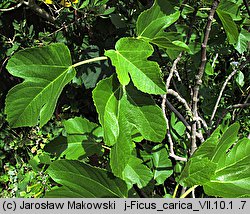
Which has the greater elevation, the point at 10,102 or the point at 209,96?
the point at 10,102

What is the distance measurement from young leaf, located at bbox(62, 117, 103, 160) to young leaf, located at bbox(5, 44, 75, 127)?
247 mm

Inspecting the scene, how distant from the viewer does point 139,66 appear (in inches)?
29.8

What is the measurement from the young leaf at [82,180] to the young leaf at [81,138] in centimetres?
19

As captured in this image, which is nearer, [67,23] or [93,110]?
[67,23]

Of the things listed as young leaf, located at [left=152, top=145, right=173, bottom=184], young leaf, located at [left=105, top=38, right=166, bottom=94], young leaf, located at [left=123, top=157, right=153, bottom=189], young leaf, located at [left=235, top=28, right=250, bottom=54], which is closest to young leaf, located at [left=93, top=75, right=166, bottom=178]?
young leaf, located at [left=105, top=38, right=166, bottom=94]

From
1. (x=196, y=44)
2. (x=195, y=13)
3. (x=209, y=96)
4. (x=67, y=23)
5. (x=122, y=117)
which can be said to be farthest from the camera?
(x=67, y=23)

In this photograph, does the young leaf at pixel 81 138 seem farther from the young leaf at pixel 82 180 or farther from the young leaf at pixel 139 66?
the young leaf at pixel 139 66

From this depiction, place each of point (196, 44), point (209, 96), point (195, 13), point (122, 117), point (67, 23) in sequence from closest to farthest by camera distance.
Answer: point (122, 117)
point (195, 13)
point (196, 44)
point (209, 96)
point (67, 23)

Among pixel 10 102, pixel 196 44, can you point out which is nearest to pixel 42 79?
pixel 10 102

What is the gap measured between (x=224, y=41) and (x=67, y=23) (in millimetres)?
742

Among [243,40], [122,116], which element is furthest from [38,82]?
[243,40]

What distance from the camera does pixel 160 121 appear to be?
783mm

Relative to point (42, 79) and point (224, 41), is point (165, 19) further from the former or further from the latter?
point (224, 41)

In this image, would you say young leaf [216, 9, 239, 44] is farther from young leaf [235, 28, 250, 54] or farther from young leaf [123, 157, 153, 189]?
young leaf [123, 157, 153, 189]
